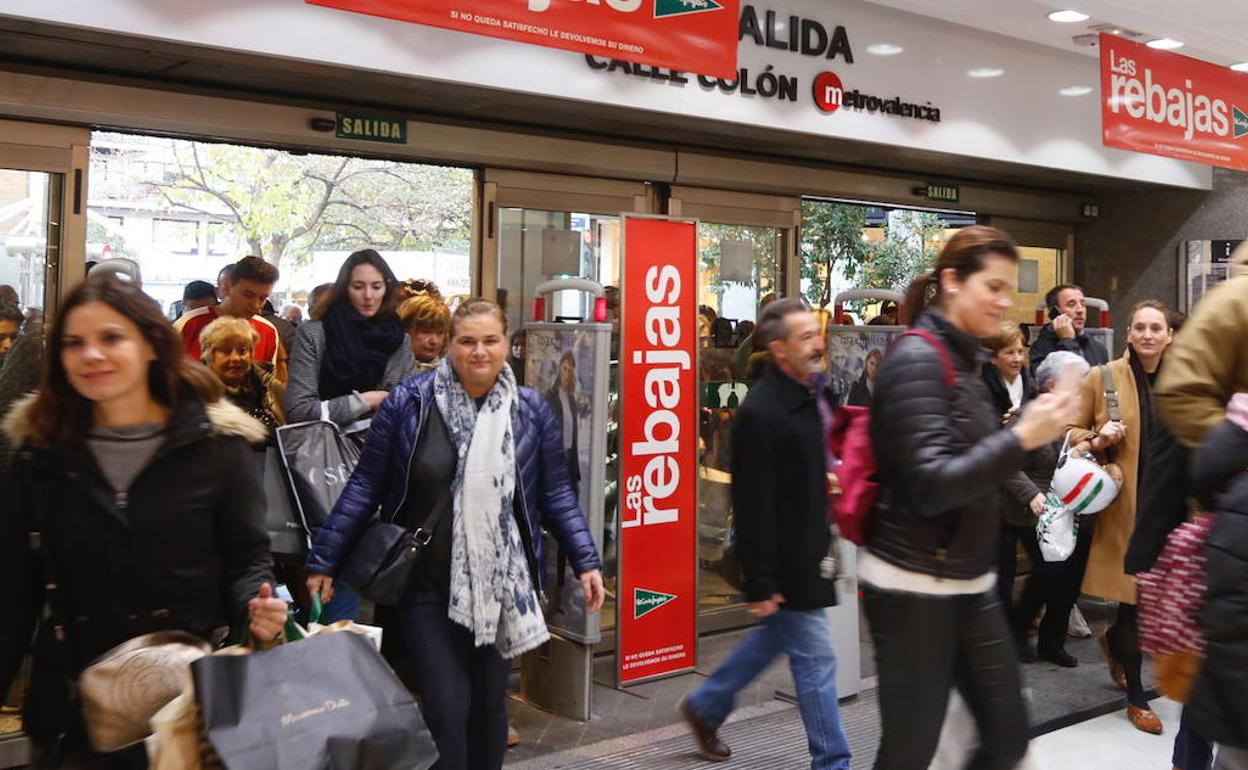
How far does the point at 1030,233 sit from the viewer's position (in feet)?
28.0

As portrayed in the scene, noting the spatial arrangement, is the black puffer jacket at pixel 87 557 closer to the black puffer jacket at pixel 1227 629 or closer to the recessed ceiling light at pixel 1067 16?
the black puffer jacket at pixel 1227 629

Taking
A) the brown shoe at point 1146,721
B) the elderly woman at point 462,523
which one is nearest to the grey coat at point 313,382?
the elderly woman at point 462,523

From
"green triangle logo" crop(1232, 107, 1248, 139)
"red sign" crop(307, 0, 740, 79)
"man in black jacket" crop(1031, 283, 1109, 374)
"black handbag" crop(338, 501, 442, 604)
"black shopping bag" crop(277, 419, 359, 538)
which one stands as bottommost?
"black handbag" crop(338, 501, 442, 604)

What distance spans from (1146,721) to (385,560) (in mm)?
3393

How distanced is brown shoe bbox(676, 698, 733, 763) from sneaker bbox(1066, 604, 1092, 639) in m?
2.78

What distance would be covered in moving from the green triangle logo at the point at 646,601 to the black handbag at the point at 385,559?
6.83 ft

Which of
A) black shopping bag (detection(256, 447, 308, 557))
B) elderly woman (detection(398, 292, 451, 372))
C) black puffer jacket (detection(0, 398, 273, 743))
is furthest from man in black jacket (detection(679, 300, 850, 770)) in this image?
black puffer jacket (detection(0, 398, 273, 743))

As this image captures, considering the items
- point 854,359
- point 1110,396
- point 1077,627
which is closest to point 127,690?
point 854,359

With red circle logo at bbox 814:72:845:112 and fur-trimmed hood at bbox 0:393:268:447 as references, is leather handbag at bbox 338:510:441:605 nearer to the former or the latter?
fur-trimmed hood at bbox 0:393:268:447

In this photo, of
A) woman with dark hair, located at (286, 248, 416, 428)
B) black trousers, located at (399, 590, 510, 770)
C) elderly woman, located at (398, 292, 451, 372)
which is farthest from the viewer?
elderly woman, located at (398, 292, 451, 372)

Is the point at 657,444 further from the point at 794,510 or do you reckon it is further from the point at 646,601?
the point at 794,510

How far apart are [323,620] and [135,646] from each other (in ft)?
6.92

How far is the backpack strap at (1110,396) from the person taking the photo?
17.6 feet

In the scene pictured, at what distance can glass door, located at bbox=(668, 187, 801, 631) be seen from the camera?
21.6ft
